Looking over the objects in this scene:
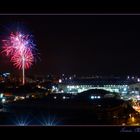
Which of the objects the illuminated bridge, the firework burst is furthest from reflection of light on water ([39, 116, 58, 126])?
the firework burst

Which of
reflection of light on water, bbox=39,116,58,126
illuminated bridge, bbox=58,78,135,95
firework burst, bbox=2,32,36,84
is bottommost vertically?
reflection of light on water, bbox=39,116,58,126

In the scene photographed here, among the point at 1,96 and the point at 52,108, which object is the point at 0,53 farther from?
the point at 52,108

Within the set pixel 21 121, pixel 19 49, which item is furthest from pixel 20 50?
pixel 21 121

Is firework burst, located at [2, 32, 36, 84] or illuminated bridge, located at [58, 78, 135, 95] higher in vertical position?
firework burst, located at [2, 32, 36, 84]

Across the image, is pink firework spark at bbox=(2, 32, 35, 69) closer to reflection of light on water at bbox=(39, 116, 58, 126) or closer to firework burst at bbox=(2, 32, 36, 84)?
firework burst at bbox=(2, 32, 36, 84)

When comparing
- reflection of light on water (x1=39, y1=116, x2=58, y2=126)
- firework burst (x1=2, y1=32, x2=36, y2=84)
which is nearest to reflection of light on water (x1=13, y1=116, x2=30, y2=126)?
reflection of light on water (x1=39, y1=116, x2=58, y2=126)

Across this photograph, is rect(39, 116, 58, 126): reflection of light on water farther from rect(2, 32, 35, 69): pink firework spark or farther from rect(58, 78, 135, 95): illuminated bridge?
rect(2, 32, 35, 69): pink firework spark

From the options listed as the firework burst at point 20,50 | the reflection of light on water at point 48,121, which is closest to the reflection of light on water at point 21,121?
the reflection of light on water at point 48,121

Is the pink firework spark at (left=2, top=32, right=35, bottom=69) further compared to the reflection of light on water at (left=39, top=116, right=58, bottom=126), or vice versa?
the pink firework spark at (left=2, top=32, right=35, bottom=69)
